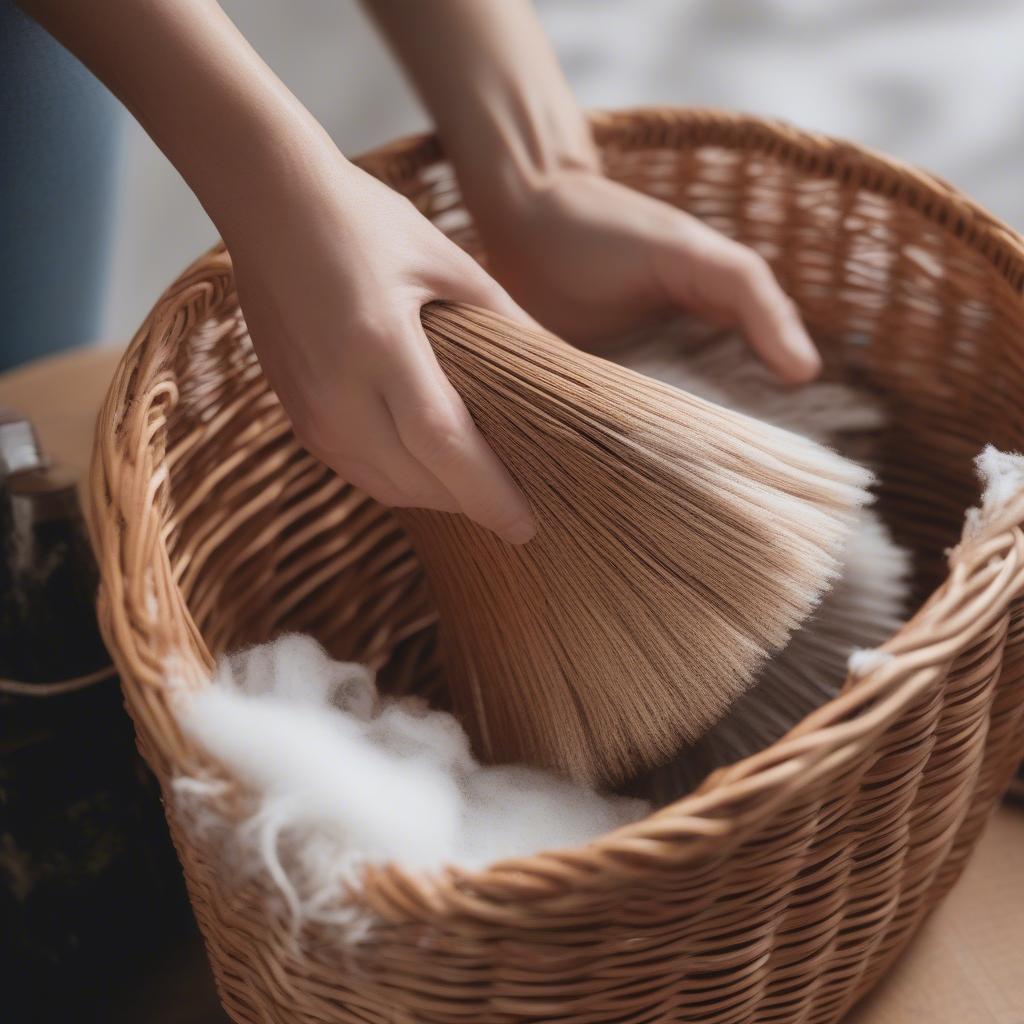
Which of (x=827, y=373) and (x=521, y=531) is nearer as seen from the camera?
(x=521, y=531)

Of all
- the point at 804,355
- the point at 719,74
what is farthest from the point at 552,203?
the point at 719,74

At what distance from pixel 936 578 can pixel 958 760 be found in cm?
28

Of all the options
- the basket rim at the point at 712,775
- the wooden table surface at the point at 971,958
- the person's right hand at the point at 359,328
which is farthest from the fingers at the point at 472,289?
the wooden table surface at the point at 971,958

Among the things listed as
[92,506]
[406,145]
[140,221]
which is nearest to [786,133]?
[406,145]

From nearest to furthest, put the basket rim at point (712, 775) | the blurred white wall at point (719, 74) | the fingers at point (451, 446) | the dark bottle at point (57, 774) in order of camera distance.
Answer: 1. the basket rim at point (712, 775)
2. the fingers at point (451, 446)
3. the dark bottle at point (57, 774)
4. the blurred white wall at point (719, 74)

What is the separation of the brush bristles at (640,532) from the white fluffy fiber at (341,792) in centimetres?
5

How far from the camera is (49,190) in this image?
829 millimetres

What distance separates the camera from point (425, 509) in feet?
1.78

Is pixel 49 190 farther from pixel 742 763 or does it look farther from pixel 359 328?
pixel 742 763

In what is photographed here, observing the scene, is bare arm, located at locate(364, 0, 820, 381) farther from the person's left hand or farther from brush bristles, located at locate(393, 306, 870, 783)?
brush bristles, located at locate(393, 306, 870, 783)

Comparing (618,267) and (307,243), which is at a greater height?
(307,243)

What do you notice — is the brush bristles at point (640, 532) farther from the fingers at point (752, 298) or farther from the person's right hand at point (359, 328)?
the fingers at point (752, 298)

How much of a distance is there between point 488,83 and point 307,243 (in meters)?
0.27

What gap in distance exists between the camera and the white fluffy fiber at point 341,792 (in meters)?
0.38
